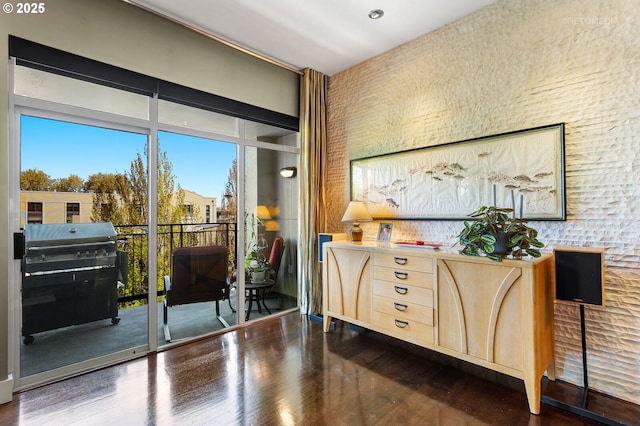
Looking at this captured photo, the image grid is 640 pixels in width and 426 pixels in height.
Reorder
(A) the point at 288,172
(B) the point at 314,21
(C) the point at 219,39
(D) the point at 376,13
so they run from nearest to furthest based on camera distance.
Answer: (D) the point at 376,13
(B) the point at 314,21
(C) the point at 219,39
(A) the point at 288,172

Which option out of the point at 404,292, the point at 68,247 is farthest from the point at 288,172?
the point at 68,247

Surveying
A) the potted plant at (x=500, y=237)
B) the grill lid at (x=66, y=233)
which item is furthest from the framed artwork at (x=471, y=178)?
the grill lid at (x=66, y=233)

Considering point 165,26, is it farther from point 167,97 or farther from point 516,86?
point 516,86

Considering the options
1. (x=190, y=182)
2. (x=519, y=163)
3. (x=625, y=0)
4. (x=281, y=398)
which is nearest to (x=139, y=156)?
(x=190, y=182)

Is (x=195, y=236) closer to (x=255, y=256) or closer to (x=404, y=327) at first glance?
(x=255, y=256)

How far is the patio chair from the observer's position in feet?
9.94

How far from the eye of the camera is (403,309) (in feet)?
8.66

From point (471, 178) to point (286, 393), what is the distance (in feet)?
7.55

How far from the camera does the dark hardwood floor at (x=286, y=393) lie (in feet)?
6.18

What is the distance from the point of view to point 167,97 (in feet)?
9.47

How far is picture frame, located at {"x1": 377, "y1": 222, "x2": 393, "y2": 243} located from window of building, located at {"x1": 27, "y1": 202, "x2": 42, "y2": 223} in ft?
9.65

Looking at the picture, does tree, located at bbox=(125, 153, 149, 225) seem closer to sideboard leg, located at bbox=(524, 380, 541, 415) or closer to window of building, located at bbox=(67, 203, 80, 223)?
window of building, located at bbox=(67, 203, 80, 223)

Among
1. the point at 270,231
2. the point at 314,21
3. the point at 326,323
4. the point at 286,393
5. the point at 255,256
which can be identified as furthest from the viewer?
the point at 270,231

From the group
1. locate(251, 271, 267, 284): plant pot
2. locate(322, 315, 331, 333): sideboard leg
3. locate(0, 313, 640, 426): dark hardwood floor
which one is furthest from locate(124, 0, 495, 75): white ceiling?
locate(0, 313, 640, 426): dark hardwood floor
